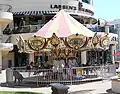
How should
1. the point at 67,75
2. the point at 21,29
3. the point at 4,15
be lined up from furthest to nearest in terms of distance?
1. the point at 21,29
2. the point at 4,15
3. the point at 67,75

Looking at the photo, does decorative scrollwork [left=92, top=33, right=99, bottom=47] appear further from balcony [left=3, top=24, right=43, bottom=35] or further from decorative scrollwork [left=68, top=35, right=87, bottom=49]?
balcony [left=3, top=24, right=43, bottom=35]

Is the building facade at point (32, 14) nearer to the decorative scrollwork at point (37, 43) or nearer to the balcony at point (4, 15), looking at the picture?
the balcony at point (4, 15)

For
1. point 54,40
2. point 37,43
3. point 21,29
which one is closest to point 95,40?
point 54,40

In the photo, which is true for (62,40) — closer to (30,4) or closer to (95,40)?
(95,40)

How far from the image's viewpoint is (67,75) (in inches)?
907

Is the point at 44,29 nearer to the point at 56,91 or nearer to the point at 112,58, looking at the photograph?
the point at 56,91

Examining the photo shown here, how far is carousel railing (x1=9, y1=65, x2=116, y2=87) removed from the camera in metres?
23.0

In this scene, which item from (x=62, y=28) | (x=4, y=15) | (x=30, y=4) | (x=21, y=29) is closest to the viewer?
(x=62, y=28)

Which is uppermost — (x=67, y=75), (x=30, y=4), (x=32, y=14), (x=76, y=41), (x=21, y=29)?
(x=30, y=4)

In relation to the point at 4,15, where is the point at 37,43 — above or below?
below

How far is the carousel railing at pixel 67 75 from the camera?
2303 centimetres

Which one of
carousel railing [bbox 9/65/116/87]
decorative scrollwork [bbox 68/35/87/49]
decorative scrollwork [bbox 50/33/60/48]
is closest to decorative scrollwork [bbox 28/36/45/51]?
decorative scrollwork [bbox 50/33/60/48]

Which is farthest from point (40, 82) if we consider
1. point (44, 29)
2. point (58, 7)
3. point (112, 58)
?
point (112, 58)

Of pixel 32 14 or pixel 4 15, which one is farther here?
pixel 32 14
